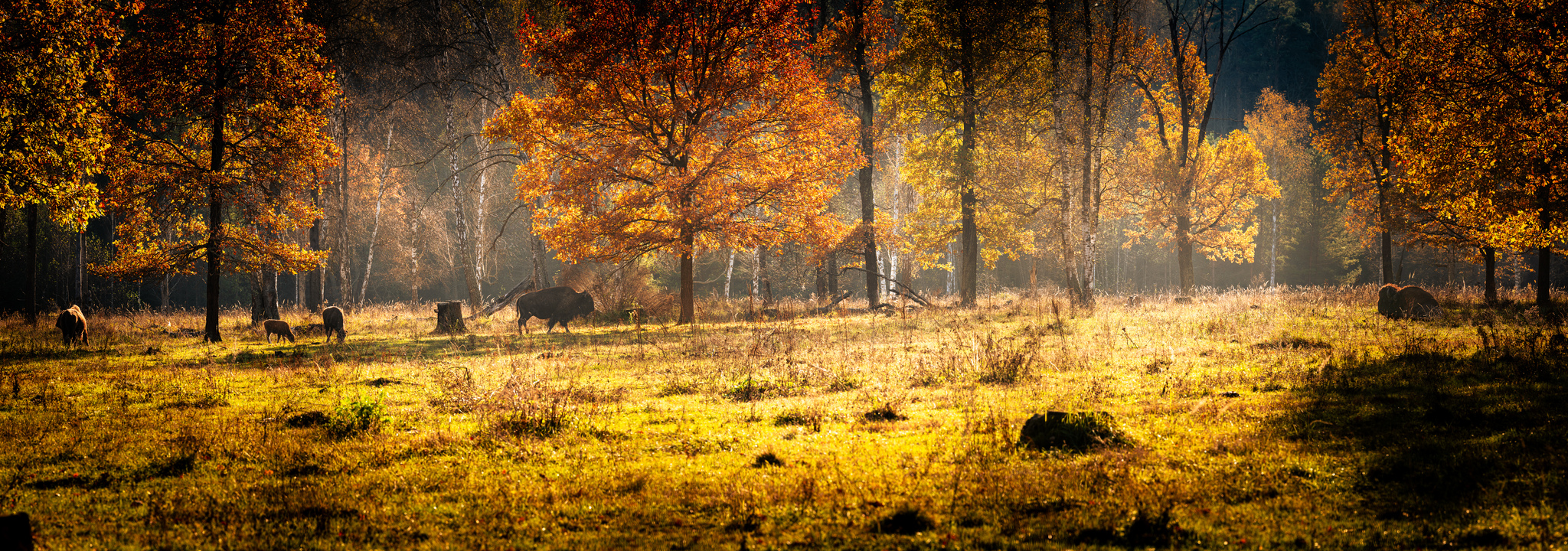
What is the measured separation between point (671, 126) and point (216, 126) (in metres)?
11.2

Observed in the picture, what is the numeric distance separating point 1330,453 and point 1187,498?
191 centimetres

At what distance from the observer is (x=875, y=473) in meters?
5.72

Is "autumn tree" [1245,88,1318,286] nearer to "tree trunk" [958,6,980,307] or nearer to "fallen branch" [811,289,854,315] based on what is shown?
"tree trunk" [958,6,980,307]

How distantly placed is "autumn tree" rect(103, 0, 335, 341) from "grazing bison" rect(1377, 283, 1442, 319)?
26166 mm

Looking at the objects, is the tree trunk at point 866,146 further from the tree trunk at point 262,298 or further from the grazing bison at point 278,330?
the tree trunk at point 262,298

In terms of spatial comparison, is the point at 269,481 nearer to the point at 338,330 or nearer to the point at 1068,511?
the point at 1068,511

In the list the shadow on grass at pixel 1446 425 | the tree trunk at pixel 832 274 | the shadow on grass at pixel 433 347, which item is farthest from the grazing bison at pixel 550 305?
the shadow on grass at pixel 1446 425

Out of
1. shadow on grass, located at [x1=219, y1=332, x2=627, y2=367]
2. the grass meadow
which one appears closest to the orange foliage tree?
the grass meadow

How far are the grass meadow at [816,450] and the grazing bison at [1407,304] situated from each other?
8.95 ft

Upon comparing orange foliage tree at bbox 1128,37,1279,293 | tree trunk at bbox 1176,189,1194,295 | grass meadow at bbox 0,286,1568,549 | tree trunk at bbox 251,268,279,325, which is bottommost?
grass meadow at bbox 0,286,1568,549

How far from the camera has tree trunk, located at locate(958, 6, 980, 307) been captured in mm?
24175

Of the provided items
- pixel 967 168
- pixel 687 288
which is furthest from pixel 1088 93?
pixel 687 288

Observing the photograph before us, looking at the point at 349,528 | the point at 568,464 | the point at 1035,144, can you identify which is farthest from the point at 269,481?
the point at 1035,144

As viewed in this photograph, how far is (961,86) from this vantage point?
2553cm
